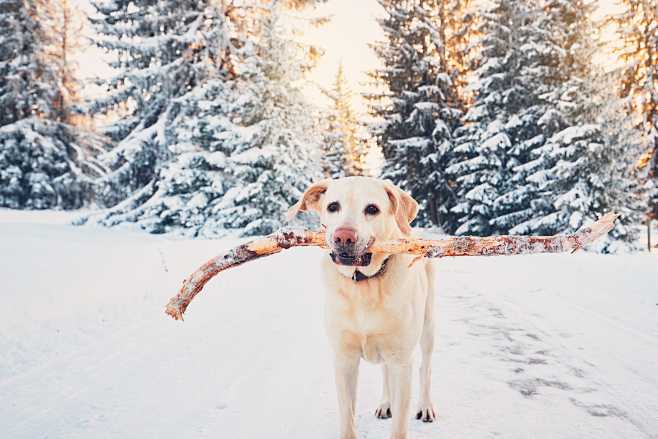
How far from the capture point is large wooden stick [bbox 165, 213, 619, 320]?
9.00ft

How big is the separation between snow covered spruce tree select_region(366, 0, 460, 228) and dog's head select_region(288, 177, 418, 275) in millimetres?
20458

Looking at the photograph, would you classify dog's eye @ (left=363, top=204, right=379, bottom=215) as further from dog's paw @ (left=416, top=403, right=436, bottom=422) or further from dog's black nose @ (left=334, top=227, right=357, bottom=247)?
dog's paw @ (left=416, top=403, right=436, bottom=422)

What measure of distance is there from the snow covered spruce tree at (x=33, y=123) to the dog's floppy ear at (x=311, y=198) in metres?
28.1

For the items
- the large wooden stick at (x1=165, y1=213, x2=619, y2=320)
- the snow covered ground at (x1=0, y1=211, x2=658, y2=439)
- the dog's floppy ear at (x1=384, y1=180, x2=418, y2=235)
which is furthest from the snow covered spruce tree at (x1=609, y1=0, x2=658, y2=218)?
the dog's floppy ear at (x1=384, y1=180, x2=418, y2=235)

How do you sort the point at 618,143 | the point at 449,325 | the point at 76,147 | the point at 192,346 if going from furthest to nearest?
the point at 76,147
the point at 618,143
the point at 449,325
the point at 192,346

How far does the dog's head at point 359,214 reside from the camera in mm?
2592

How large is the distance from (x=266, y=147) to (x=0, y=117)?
19.7 meters

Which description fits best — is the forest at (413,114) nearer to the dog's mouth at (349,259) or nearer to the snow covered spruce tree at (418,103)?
the snow covered spruce tree at (418,103)

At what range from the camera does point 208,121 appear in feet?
62.4

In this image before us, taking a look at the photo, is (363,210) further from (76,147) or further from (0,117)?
(0,117)

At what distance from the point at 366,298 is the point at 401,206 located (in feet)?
2.48

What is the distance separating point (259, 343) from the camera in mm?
4828

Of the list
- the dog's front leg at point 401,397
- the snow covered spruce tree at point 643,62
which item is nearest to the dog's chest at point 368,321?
the dog's front leg at point 401,397

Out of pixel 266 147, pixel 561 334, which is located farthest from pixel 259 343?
pixel 266 147
